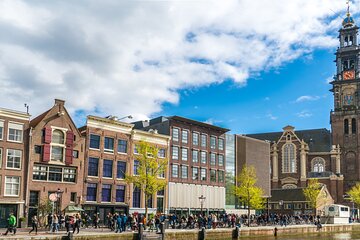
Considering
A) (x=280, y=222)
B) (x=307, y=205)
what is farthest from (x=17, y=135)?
(x=307, y=205)

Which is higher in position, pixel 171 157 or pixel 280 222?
pixel 171 157

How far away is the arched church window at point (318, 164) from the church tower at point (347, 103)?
452 centimetres

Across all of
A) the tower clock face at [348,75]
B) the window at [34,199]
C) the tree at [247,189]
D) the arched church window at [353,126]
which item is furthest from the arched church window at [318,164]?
the window at [34,199]

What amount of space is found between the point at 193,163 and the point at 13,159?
28478mm

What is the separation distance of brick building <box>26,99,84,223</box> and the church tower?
79.5 metres

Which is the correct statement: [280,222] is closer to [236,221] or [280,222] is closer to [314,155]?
[236,221]

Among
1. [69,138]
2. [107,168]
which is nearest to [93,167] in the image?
[107,168]

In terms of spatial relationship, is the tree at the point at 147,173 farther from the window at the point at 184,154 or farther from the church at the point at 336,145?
the church at the point at 336,145

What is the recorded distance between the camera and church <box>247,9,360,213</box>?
115 meters

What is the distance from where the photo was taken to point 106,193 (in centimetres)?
5678

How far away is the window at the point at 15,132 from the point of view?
48.6 metres

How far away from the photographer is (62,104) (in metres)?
53.3

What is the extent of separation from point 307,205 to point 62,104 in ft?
204

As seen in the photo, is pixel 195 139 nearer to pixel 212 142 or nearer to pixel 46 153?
pixel 212 142
